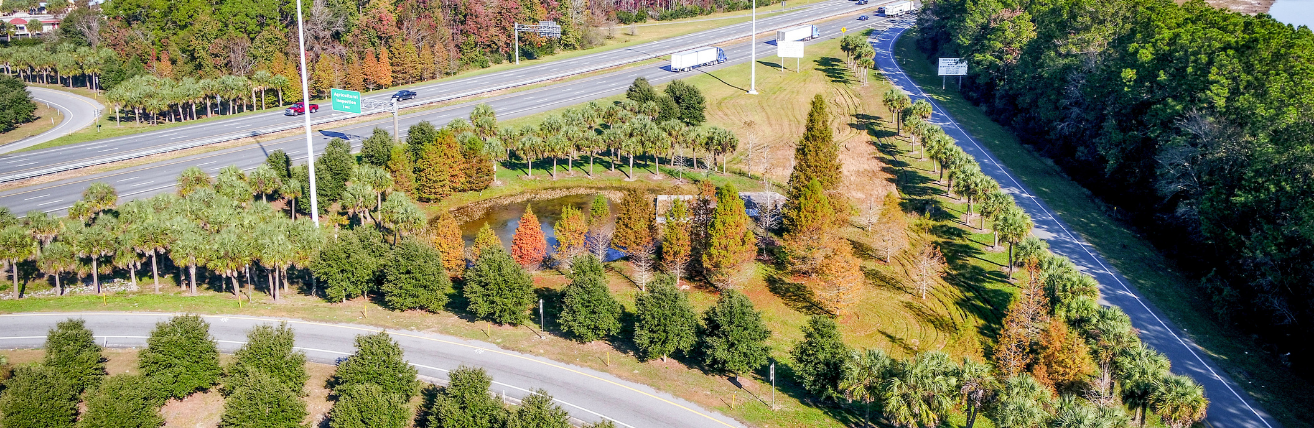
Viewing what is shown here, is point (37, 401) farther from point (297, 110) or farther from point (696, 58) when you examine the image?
point (696, 58)

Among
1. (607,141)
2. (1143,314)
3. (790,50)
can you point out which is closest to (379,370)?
(1143,314)

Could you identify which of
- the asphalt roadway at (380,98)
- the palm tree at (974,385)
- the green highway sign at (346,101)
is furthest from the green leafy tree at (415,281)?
the asphalt roadway at (380,98)

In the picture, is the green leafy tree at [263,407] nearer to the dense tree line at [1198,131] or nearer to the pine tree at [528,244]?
the pine tree at [528,244]

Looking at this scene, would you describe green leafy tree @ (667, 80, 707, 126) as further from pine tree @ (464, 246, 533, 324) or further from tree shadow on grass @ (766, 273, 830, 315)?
pine tree @ (464, 246, 533, 324)

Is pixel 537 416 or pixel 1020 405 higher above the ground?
pixel 537 416

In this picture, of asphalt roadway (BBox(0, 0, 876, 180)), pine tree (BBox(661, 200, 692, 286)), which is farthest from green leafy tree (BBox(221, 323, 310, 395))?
asphalt roadway (BBox(0, 0, 876, 180))

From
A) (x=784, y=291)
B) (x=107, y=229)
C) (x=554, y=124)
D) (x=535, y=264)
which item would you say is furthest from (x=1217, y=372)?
(x=107, y=229)
